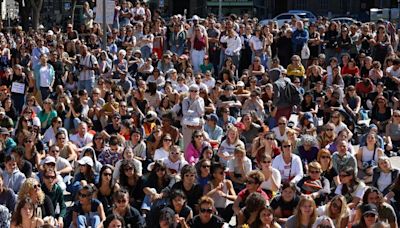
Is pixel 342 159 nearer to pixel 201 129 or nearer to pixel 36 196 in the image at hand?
pixel 201 129

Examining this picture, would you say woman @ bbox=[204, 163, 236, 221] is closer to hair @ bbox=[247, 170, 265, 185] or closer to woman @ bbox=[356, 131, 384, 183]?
hair @ bbox=[247, 170, 265, 185]

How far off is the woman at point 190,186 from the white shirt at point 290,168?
1606 millimetres

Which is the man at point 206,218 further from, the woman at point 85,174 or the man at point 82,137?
the man at point 82,137

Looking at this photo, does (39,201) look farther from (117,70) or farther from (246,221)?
(117,70)

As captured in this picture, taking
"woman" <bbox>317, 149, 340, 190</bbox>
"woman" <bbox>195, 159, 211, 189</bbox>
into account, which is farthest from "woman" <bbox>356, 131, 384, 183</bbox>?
"woman" <bbox>195, 159, 211, 189</bbox>

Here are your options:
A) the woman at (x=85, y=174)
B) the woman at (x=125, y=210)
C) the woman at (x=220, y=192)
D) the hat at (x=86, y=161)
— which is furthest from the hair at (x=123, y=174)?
the woman at (x=125, y=210)

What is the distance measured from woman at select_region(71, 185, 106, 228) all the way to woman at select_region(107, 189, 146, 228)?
18cm

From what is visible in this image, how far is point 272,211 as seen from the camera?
1012cm

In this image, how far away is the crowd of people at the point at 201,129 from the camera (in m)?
10.7

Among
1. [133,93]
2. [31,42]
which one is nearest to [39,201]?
[133,93]

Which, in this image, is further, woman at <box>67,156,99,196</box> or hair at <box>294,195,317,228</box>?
woman at <box>67,156,99,196</box>

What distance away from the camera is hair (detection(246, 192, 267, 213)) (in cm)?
1001

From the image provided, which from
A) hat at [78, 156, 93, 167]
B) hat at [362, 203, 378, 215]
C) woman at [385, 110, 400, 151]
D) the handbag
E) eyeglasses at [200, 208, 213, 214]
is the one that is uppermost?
the handbag

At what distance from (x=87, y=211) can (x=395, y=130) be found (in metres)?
7.58
